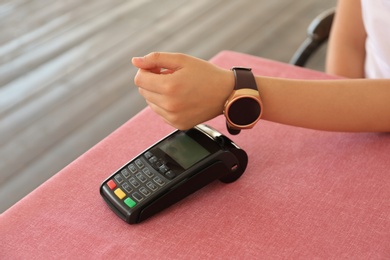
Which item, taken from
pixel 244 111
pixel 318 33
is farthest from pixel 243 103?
pixel 318 33

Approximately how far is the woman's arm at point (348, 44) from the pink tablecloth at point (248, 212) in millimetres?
373

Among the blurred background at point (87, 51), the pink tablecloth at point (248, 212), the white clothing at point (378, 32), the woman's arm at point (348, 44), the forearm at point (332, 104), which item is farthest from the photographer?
the blurred background at point (87, 51)

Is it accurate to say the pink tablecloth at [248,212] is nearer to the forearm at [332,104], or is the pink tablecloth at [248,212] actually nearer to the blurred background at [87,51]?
the forearm at [332,104]

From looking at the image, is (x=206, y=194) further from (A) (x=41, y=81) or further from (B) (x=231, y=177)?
(A) (x=41, y=81)

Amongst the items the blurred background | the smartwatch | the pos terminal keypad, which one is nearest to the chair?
the blurred background

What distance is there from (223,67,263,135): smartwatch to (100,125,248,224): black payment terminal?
4 cm

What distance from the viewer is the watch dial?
77 centimetres

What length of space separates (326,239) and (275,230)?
0.06m

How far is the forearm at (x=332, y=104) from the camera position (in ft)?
2.72

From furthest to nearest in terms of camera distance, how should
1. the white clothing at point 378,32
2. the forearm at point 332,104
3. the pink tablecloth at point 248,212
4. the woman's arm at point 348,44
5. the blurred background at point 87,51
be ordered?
the blurred background at point 87,51, the woman's arm at point 348,44, the white clothing at point 378,32, the forearm at point 332,104, the pink tablecloth at point 248,212

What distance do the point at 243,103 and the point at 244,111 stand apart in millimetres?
14

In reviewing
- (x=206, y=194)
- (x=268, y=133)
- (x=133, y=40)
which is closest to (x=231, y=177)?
(x=206, y=194)

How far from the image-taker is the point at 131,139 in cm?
88

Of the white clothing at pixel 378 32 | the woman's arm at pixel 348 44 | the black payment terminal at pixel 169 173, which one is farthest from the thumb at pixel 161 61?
the woman's arm at pixel 348 44
